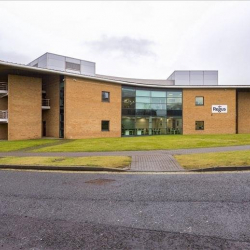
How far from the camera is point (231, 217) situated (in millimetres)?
4484

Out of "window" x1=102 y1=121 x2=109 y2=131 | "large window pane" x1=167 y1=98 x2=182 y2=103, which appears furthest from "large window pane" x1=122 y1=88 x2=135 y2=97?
"large window pane" x1=167 y1=98 x2=182 y2=103

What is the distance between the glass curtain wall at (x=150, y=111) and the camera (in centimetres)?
3166

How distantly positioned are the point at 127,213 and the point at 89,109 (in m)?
23.9

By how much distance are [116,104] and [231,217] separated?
26639 mm

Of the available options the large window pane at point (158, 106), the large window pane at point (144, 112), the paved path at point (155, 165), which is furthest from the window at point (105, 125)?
the paved path at point (155, 165)

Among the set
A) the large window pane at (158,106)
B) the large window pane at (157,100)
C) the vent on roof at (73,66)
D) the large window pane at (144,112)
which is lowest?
the large window pane at (144,112)

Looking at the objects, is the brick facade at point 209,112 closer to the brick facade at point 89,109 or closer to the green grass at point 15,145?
the brick facade at point 89,109

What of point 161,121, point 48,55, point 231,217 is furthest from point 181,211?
point 48,55

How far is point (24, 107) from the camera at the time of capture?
25797mm

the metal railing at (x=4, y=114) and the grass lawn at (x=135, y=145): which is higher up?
the metal railing at (x=4, y=114)

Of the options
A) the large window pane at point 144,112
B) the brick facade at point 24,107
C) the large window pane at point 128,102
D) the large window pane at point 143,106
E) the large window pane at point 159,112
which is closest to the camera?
the brick facade at point 24,107

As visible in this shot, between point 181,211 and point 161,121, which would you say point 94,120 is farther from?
point 181,211

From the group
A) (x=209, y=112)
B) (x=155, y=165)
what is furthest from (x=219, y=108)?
(x=155, y=165)

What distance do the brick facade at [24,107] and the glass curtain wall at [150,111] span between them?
35.9 feet
